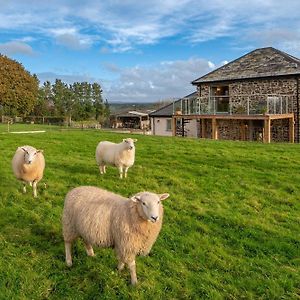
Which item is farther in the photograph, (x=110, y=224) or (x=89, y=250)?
(x=89, y=250)

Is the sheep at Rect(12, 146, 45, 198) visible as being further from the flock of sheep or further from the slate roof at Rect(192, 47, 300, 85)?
the slate roof at Rect(192, 47, 300, 85)

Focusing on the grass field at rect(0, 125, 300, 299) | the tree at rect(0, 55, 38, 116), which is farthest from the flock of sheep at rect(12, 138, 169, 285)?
the tree at rect(0, 55, 38, 116)

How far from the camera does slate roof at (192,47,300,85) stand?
25.1 m

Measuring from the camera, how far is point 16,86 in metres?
50.7

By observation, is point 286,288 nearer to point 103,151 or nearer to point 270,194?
point 270,194

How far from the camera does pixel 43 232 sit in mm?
7152

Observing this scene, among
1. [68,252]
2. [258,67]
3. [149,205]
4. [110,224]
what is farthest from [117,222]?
[258,67]

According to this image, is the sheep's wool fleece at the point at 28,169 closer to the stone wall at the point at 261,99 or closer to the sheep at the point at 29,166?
the sheep at the point at 29,166

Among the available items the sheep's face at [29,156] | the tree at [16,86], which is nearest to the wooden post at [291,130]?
the sheep's face at [29,156]

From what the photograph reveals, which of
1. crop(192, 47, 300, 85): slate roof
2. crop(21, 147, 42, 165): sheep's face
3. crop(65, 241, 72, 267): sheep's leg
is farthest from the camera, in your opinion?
crop(192, 47, 300, 85): slate roof

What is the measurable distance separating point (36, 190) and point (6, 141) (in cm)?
990

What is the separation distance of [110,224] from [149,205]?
88 cm

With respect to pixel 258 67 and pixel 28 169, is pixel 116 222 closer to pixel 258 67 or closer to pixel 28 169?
pixel 28 169

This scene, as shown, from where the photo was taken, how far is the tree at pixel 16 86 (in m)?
49.3
